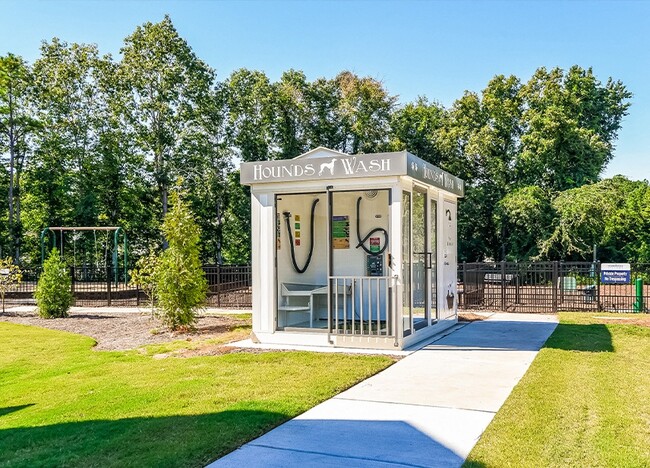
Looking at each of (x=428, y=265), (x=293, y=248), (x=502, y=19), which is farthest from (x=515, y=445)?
(x=502, y=19)

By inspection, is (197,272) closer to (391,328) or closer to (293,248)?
(293,248)

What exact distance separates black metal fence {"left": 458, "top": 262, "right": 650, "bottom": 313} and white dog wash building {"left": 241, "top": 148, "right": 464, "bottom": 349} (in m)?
3.79

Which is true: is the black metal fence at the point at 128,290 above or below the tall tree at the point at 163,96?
below

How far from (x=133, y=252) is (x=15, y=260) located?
5350 mm

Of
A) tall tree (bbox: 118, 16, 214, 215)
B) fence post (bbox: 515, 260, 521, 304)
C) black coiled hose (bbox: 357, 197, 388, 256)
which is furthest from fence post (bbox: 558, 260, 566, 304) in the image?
tall tree (bbox: 118, 16, 214, 215)

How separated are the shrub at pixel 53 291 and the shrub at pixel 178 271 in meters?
4.35

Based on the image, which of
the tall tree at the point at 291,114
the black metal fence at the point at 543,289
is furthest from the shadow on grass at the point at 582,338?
the tall tree at the point at 291,114

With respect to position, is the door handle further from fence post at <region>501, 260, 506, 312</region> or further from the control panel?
fence post at <region>501, 260, 506, 312</region>

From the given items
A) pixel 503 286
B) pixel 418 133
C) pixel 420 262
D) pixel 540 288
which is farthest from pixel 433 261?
pixel 418 133

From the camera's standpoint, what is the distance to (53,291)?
1354cm

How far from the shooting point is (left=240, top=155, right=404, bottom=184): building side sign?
7.86 m

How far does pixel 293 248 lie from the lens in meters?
9.87

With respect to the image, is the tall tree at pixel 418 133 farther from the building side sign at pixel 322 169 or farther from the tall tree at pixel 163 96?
the building side sign at pixel 322 169

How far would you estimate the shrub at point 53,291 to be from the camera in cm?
1349
